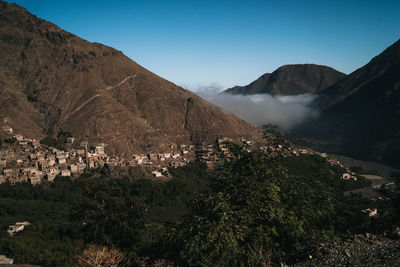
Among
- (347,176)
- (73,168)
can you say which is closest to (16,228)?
(73,168)

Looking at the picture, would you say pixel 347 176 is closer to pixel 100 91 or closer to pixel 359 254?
pixel 359 254

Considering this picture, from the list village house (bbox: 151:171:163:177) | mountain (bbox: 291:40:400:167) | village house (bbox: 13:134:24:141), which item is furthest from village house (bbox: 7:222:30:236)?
mountain (bbox: 291:40:400:167)

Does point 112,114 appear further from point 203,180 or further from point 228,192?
point 228,192

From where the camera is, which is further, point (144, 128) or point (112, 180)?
point (144, 128)

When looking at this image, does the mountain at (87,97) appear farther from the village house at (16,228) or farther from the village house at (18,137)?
the village house at (16,228)

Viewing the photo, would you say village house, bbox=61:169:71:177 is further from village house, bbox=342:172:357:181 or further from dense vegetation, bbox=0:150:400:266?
village house, bbox=342:172:357:181

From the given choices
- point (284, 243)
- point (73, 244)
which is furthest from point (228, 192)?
point (73, 244)

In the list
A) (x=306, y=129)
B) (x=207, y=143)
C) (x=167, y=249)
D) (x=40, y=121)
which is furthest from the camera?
(x=306, y=129)
